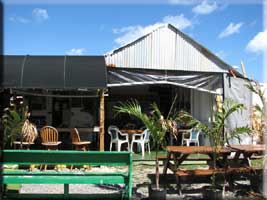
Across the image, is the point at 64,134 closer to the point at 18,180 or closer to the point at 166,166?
the point at 166,166

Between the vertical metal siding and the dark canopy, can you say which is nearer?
the dark canopy

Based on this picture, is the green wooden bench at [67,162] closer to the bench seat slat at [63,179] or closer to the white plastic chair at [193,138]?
the bench seat slat at [63,179]

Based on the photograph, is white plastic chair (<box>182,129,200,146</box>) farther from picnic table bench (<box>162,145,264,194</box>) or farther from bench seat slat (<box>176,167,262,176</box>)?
bench seat slat (<box>176,167,262,176</box>)

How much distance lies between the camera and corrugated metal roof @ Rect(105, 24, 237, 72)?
12.9 meters

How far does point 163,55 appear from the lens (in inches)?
524

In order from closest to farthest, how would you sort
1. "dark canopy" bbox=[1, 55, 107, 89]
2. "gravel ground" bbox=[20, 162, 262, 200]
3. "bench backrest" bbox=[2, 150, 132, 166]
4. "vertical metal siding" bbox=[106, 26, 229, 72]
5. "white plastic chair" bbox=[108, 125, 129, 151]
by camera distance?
"bench backrest" bbox=[2, 150, 132, 166]
"gravel ground" bbox=[20, 162, 262, 200]
"dark canopy" bbox=[1, 55, 107, 89]
"white plastic chair" bbox=[108, 125, 129, 151]
"vertical metal siding" bbox=[106, 26, 229, 72]

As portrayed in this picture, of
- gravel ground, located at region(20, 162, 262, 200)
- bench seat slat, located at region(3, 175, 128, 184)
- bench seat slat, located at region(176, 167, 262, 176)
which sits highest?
bench seat slat, located at region(3, 175, 128, 184)

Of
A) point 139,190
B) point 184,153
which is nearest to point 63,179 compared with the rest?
point 139,190

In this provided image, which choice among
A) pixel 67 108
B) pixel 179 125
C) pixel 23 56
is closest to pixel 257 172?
pixel 179 125

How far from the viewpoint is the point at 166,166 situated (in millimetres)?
7391

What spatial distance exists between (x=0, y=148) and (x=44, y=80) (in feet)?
18.8

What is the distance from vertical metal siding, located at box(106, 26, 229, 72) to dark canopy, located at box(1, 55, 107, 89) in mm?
930

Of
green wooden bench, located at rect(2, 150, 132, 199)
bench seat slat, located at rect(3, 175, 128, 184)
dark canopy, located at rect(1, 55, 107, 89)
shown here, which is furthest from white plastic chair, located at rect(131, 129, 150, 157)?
bench seat slat, located at rect(3, 175, 128, 184)

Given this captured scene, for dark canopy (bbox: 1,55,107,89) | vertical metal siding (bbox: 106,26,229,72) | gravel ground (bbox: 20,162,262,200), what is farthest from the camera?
vertical metal siding (bbox: 106,26,229,72)
